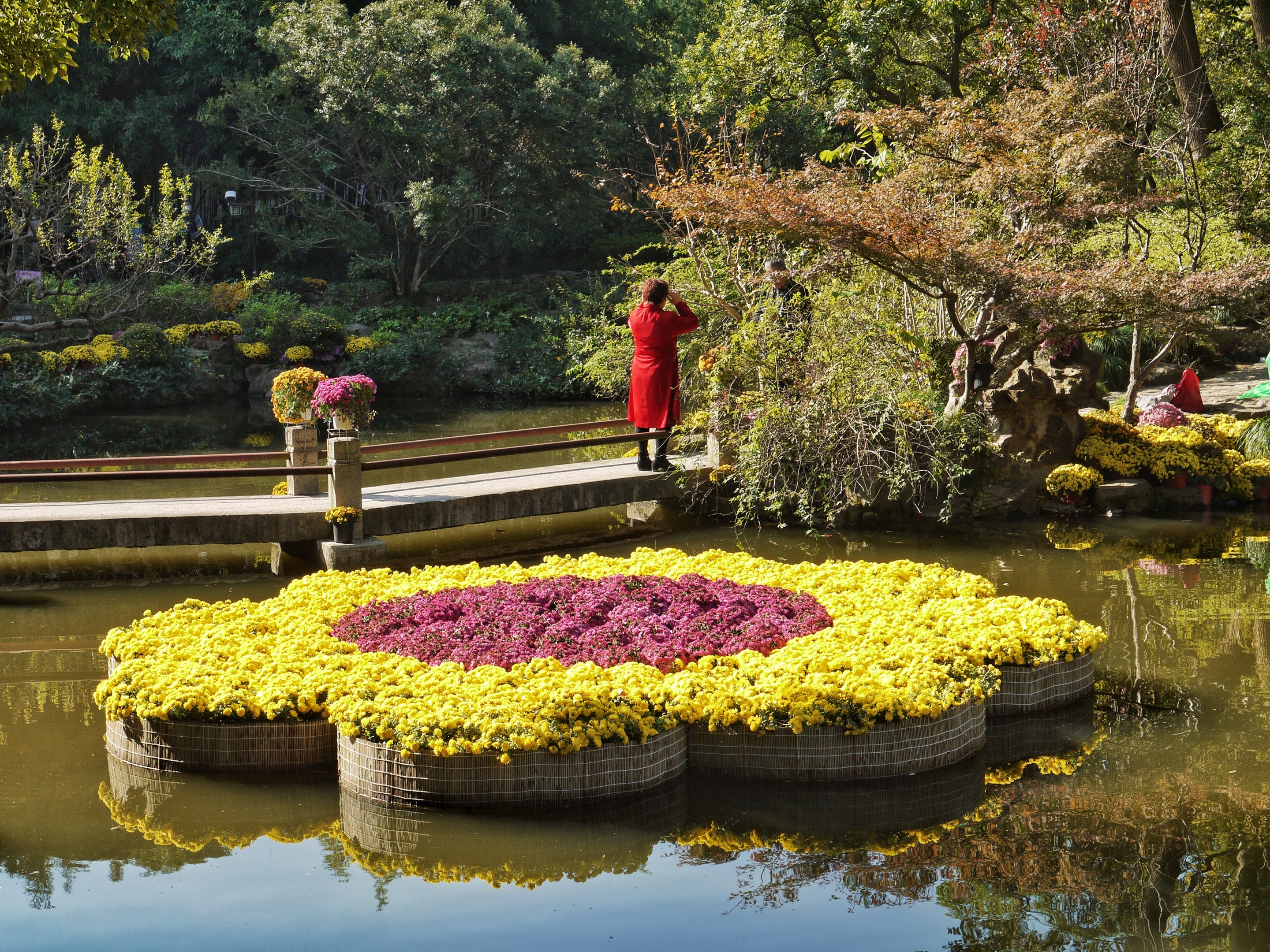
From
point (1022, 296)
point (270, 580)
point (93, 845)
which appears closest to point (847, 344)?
point (1022, 296)

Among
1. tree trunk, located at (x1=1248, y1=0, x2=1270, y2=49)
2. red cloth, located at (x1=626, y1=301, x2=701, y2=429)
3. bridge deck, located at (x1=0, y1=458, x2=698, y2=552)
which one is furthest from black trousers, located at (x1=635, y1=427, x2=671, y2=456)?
tree trunk, located at (x1=1248, y1=0, x2=1270, y2=49)

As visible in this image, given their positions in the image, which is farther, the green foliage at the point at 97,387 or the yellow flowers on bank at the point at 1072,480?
the green foliage at the point at 97,387

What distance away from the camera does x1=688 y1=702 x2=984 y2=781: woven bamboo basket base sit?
5262 millimetres

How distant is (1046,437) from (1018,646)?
6.28 metres

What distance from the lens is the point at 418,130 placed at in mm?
24281

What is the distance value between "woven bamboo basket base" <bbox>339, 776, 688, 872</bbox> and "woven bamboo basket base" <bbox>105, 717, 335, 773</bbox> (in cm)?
36

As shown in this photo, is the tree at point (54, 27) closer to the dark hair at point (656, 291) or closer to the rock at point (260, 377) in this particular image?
the dark hair at point (656, 291)

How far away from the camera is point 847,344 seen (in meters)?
10.8

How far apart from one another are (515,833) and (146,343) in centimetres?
1845

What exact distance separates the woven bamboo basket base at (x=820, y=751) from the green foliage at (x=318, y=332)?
61.0 ft

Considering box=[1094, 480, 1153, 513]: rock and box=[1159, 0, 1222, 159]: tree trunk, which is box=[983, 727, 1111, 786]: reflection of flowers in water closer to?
box=[1094, 480, 1153, 513]: rock

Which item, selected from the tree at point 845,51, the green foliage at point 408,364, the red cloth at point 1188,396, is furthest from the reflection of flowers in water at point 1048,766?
the green foliage at point 408,364

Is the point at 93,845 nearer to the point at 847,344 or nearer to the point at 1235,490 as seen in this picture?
the point at 847,344

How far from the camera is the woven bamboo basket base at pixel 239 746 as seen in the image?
5.35 metres
